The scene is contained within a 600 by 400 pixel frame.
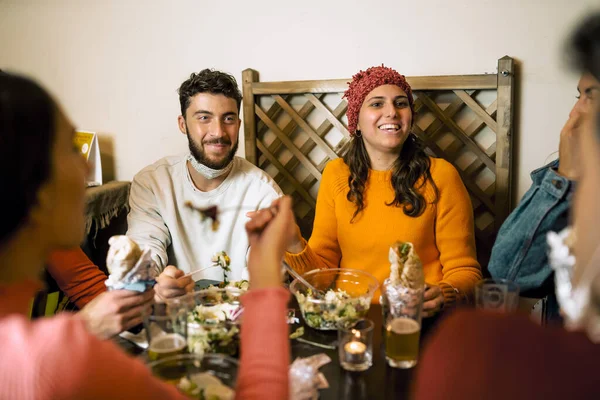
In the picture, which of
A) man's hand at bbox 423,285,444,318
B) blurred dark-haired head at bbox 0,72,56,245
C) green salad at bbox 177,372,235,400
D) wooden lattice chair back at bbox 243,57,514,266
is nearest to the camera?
blurred dark-haired head at bbox 0,72,56,245

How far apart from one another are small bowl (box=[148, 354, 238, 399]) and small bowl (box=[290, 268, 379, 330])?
0.28 metres

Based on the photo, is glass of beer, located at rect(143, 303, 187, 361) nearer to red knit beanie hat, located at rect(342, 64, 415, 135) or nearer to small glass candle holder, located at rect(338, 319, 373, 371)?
small glass candle holder, located at rect(338, 319, 373, 371)

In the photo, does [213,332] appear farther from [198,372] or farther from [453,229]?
[453,229]

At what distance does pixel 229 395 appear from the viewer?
2.25 feet

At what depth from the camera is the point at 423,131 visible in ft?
6.36

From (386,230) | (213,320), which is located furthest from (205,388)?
(386,230)

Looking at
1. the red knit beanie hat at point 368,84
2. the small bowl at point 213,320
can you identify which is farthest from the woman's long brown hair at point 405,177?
the small bowl at point 213,320

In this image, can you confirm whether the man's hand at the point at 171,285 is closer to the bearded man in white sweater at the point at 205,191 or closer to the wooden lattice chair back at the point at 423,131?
the bearded man in white sweater at the point at 205,191

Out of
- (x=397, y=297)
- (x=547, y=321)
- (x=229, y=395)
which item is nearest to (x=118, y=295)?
(x=229, y=395)

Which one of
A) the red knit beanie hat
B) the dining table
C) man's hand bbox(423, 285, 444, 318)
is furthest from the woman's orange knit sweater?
the dining table

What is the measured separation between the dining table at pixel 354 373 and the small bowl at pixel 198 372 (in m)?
0.16

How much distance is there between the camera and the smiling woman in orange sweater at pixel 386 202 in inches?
59.5

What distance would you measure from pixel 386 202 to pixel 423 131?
51cm

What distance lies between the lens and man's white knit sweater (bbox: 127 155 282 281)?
1.68 metres
